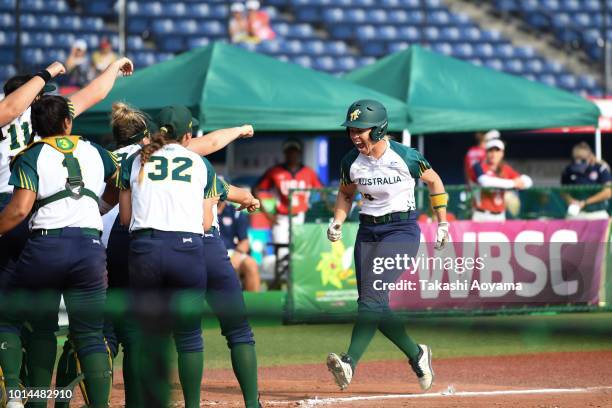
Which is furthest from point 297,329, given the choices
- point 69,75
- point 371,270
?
point 69,75

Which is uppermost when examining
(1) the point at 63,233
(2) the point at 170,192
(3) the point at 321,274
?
(2) the point at 170,192

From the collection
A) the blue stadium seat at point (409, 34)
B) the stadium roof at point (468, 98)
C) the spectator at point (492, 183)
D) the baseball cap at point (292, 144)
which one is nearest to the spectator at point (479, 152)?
the spectator at point (492, 183)

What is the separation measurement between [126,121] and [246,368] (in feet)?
5.37

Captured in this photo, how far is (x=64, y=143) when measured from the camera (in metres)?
5.59

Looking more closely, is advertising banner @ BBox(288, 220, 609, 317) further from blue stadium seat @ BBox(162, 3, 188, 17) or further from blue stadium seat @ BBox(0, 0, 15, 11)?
blue stadium seat @ BBox(162, 3, 188, 17)

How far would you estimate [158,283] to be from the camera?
218 inches

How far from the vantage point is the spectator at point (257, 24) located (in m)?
20.3

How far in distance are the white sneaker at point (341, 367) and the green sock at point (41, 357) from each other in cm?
187

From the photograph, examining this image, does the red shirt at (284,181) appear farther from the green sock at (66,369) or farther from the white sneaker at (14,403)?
the white sneaker at (14,403)

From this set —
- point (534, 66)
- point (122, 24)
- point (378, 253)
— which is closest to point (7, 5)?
point (122, 24)

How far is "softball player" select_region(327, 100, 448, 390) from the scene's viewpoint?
7246 millimetres

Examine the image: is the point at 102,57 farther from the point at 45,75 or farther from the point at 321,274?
the point at 45,75

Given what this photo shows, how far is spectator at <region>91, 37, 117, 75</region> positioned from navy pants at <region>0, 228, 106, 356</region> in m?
13.5

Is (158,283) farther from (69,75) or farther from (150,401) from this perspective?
(69,75)
